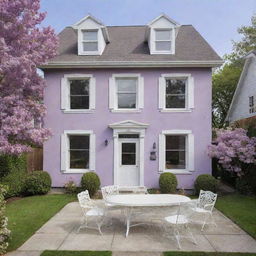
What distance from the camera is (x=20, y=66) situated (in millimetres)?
10953

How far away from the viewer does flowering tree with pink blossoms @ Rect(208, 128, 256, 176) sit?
37.6 feet

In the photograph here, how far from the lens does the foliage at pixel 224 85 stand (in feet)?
93.5

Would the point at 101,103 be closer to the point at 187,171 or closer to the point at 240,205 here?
the point at 187,171

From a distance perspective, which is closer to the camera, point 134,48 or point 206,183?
point 206,183

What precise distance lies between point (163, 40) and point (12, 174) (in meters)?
9.55

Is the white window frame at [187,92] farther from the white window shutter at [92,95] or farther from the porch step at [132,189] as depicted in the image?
the porch step at [132,189]

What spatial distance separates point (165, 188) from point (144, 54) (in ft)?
21.7

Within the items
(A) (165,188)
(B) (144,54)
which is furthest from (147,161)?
(B) (144,54)

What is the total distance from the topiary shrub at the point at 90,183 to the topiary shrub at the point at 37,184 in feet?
5.77

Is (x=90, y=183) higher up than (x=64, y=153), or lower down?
lower down

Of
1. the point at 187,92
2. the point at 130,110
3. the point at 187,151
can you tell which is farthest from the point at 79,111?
the point at 187,151

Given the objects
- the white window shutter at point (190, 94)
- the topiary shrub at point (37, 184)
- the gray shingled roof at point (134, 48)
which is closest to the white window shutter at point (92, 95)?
the gray shingled roof at point (134, 48)

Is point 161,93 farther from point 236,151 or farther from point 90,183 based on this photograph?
point 90,183

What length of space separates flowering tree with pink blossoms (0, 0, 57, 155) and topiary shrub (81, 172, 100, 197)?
2567mm
